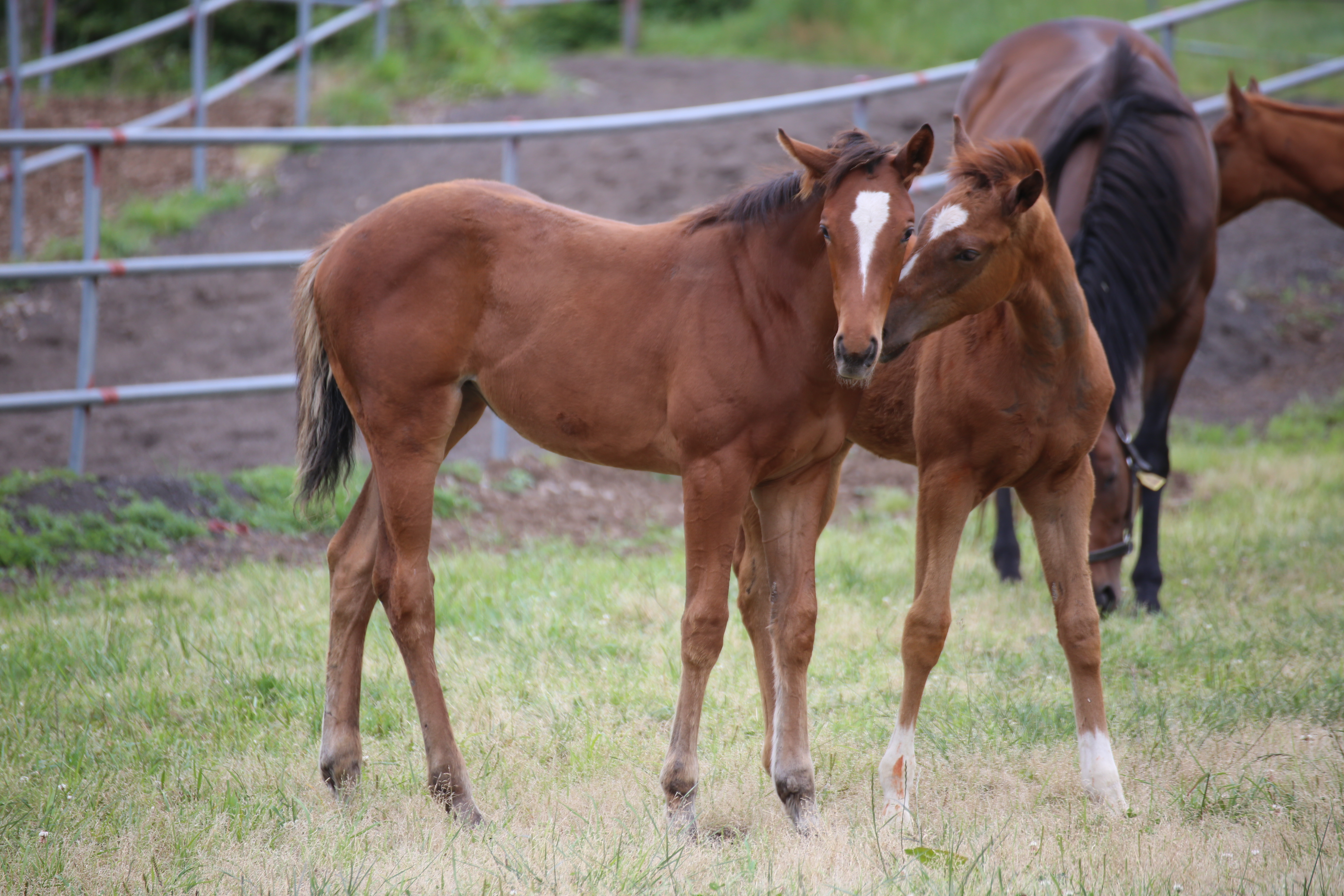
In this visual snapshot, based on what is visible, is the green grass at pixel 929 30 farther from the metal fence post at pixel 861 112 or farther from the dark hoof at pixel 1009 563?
the dark hoof at pixel 1009 563

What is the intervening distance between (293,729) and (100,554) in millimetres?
2247

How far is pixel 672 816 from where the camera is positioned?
10.00ft

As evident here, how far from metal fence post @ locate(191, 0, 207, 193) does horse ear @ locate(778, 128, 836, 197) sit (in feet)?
28.8

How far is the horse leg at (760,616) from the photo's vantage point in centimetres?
345

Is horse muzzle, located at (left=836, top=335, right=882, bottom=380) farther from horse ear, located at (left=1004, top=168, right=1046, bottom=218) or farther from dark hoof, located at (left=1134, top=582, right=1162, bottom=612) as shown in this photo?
dark hoof, located at (left=1134, top=582, right=1162, bottom=612)

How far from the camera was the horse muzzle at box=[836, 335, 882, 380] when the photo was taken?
8.81 ft

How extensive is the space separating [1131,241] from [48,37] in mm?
11650

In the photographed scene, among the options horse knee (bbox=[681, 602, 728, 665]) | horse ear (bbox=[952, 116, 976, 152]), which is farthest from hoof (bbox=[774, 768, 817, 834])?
horse ear (bbox=[952, 116, 976, 152])

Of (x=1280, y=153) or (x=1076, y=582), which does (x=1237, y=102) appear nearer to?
(x=1280, y=153)

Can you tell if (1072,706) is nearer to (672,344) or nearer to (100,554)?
(672,344)

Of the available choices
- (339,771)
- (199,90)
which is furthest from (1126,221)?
(199,90)

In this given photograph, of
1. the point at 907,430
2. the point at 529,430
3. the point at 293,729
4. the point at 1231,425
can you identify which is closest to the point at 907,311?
the point at 907,430

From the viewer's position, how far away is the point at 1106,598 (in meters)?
4.48

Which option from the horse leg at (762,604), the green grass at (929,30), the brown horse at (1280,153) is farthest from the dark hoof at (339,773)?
the green grass at (929,30)
